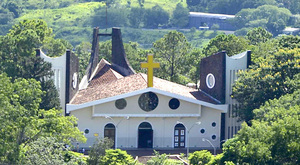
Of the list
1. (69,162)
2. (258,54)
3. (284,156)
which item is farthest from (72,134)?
(258,54)

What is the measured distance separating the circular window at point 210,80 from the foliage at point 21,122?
2004cm

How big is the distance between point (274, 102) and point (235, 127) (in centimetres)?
1200

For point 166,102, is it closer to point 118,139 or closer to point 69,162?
point 118,139

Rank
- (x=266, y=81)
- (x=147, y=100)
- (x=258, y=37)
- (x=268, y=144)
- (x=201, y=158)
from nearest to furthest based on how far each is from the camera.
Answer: (x=268, y=144) → (x=201, y=158) → (x=266, y=81) → (x=147, y=100) → (x=258, y=37)

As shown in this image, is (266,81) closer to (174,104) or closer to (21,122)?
(174,104)

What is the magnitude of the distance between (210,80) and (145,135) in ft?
24.9

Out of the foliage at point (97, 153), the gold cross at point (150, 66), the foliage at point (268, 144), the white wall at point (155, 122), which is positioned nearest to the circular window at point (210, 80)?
the white wall at point (155, 122)

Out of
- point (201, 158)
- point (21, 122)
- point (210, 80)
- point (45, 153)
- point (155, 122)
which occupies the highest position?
point (210, 80)

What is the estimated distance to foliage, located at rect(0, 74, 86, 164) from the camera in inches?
2124

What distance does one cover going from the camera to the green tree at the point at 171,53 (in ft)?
307

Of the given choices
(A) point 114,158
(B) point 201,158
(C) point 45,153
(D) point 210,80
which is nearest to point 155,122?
(D) point 210,80

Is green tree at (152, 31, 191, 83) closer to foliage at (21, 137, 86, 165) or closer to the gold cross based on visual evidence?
the gold cross

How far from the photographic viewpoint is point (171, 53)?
309 feet

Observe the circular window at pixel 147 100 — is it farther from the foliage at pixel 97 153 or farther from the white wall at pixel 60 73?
the foliage at pixel 97 153
